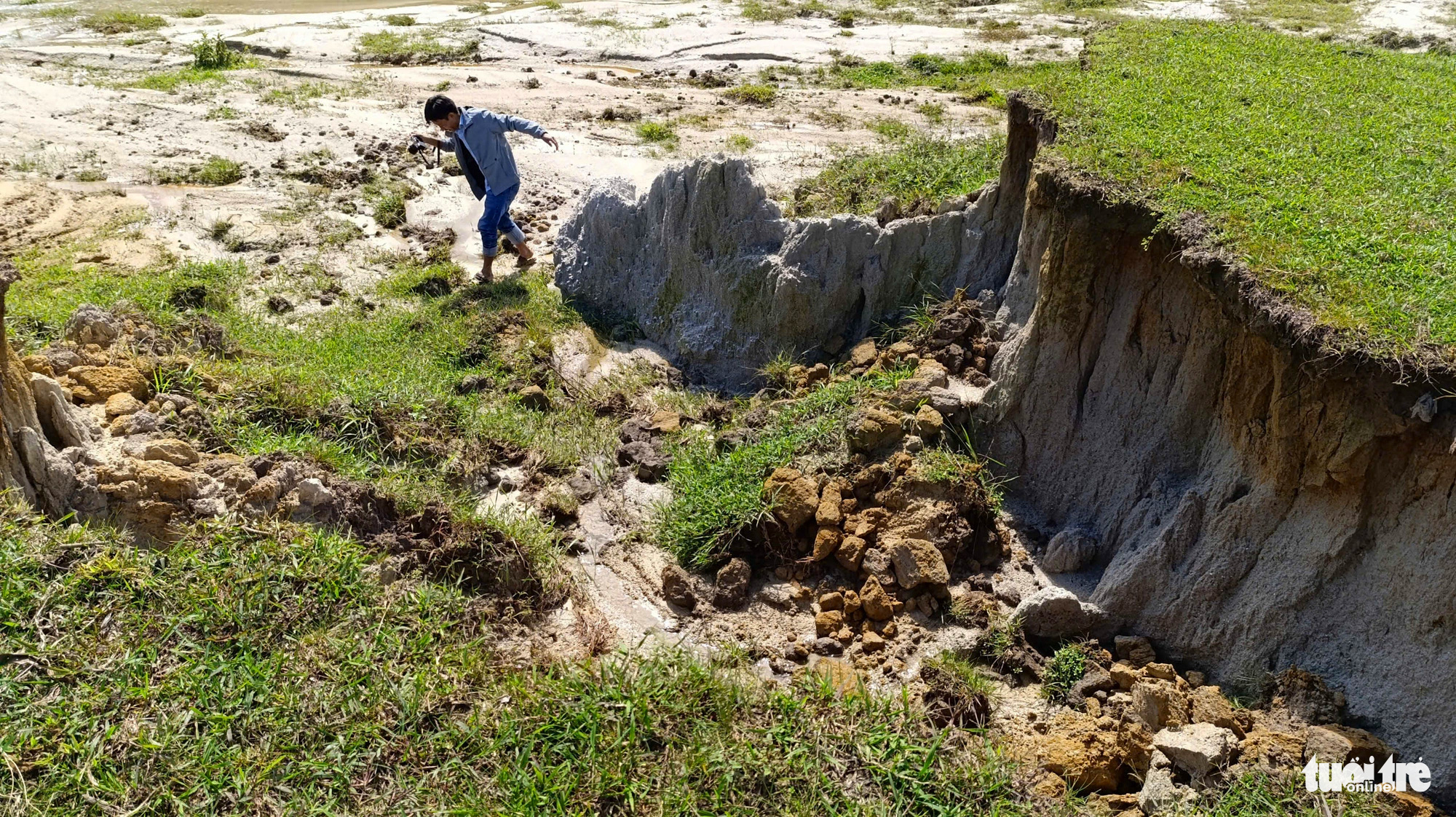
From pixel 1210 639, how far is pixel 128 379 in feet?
17.3

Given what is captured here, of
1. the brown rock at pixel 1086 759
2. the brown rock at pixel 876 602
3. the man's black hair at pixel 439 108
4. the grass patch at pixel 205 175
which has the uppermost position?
the man's black hair at pixel 439 108

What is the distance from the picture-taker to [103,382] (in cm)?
494

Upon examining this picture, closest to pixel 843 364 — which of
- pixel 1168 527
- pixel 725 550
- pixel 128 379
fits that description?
pixel 725 550

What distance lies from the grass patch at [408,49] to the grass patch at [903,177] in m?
7.59

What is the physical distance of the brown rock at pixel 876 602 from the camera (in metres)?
4.40

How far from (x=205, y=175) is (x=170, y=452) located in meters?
5.51

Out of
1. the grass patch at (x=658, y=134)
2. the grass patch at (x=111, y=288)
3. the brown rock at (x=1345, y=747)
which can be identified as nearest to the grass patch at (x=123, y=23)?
the grass patch at (x=111, y=288)

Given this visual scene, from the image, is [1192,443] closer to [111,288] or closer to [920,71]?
[111,288]

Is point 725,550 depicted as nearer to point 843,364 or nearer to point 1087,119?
point 843,364

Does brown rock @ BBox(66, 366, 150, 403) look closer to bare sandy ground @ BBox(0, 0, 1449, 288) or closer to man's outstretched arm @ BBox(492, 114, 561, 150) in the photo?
bare sandy ground @ BBox(0, 0, 1449, 288)

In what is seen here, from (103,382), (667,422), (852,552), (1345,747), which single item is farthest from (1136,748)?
(103,382)

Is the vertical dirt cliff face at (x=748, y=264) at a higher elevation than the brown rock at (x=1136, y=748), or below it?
higher

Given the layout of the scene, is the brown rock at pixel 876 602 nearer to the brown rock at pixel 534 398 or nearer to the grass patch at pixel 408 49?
the brown rock at pixel 534 398

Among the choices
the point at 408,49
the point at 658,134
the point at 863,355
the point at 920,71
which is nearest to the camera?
the point at 863,355
